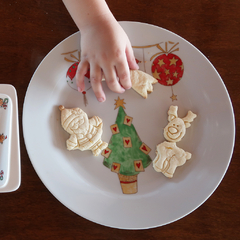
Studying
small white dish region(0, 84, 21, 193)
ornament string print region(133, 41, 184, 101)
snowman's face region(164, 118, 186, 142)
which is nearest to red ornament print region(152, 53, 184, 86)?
ornament string print region(133, 41, 184, 101)

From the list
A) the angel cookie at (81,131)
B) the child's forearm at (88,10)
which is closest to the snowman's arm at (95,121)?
the angel cookie at (81,131)

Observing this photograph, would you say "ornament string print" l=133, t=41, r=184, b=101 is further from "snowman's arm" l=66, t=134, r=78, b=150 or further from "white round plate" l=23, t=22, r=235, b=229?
"snowman's arm" l=66, t=134, r=78, b=150

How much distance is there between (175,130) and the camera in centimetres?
57

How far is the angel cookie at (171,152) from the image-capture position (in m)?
0.57

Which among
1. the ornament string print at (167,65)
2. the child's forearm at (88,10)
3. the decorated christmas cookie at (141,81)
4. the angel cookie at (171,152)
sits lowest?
the angel cookie at (171,152)

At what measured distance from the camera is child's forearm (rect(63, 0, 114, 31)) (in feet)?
1.78

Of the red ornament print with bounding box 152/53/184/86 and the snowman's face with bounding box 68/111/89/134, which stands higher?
the red ornament print with bounding box 152/53/184/86

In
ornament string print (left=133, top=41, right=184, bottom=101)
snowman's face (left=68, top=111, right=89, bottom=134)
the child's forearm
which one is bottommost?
snowman's face (left=68, top=111, right=89, bottom=134)

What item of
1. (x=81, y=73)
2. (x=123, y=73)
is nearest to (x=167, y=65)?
(x=123, y=73)

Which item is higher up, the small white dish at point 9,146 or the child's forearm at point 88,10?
the child's forearm at point 88,10

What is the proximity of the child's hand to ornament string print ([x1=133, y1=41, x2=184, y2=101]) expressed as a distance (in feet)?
0.24

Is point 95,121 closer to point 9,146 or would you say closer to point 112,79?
point 112,79

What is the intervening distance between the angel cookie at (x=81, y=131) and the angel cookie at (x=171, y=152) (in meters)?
0.16

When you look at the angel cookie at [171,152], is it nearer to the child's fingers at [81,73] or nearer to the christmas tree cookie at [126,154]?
the christmas tree cookie at [126,154]
